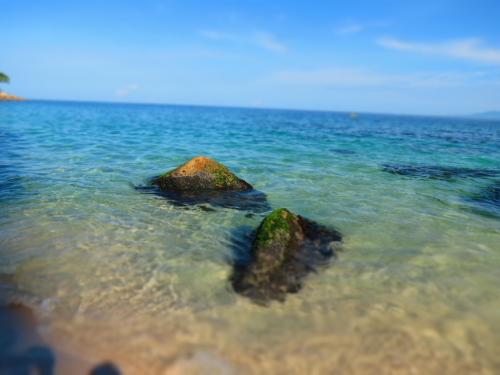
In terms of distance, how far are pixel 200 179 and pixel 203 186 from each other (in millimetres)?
235

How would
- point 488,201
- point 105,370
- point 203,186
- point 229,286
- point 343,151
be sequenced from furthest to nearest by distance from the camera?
point 343,151, point 488,201, point 203,186, point 229,286, point 105,370

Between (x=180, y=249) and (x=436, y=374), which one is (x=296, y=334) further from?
(x=180, y=249)

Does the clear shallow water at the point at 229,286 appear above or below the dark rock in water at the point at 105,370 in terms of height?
above

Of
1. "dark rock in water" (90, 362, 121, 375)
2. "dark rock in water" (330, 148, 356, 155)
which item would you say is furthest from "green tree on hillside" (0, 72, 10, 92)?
"dark rock in water" (90, 362, 121, 375)

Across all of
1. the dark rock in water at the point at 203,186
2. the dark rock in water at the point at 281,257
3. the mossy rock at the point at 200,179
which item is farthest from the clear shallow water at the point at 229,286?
the mossy rock at the point at 200,179

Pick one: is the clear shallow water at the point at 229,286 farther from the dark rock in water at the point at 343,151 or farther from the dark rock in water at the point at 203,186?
the dark rock in water at the point at 343,151

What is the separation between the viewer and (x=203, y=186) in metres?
11.0

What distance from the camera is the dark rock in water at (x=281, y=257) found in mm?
5738

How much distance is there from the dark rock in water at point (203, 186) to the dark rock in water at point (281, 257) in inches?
113

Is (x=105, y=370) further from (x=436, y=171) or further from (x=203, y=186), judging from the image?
(x=436, y=171)

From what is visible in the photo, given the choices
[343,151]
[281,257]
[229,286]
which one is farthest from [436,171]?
[229,286]

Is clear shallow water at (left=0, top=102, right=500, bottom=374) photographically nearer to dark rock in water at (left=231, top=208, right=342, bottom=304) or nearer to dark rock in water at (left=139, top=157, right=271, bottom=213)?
dark rock in water at (left=231, top=208, right=342, bottom=304)

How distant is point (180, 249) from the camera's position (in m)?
7.12

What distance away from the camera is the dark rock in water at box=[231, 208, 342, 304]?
226 inches
